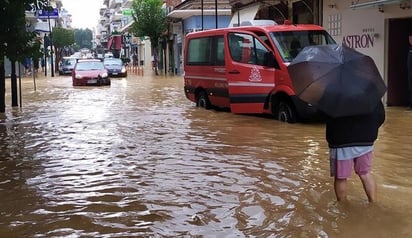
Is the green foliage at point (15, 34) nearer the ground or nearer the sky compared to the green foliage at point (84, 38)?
nearer the ground

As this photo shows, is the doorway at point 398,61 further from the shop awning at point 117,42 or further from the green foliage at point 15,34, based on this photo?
the shop awning at point 117,42

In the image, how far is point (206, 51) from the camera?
1533 centimetres

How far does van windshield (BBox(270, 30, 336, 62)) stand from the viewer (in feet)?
40.7

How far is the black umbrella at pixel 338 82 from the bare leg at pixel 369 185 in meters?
0.73

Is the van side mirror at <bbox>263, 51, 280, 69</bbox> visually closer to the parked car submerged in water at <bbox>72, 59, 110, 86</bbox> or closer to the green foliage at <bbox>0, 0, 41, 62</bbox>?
the green foliage at <bbox>0, 0, 41, 62</bbox>

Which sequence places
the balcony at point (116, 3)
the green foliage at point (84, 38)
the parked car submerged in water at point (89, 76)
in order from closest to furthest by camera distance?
1. the parked car submerged in water at point (89, 76)
2. the balcony at point (116, 3)
3. the green foliage at point (84, 38)

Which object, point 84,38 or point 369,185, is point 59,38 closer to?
point 369,185

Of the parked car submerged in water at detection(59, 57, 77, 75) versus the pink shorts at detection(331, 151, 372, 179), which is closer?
the pink shorts at detection(331, 151, 372, 179)

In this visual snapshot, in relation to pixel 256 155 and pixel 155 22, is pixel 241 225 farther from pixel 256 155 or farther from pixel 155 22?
pixel 155 22

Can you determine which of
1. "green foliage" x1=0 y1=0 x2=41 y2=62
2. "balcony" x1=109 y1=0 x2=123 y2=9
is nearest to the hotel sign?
"green foliage" x1=0 y1=0 x2=41 y2=62

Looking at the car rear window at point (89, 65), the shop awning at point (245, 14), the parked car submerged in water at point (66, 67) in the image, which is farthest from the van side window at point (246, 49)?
the parked car submerged in water at point (66, 67)

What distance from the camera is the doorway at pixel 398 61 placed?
1494 centimetres

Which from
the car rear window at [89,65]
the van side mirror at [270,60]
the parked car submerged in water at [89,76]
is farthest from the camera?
the car rear window at [89,65]

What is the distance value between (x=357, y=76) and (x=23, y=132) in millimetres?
8269
